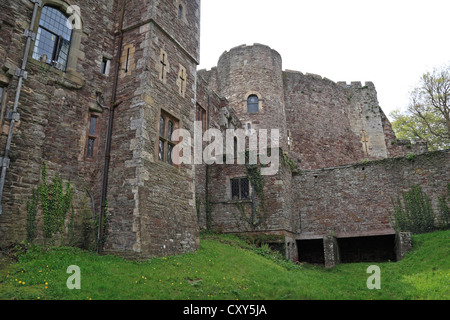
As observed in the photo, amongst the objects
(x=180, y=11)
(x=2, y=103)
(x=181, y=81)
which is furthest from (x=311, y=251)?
(x=2, y=103)

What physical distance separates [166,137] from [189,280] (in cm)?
492

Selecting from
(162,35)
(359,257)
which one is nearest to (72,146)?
(162,35)

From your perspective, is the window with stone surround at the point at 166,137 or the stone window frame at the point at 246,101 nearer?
the window with stone surround at the point at 166,137

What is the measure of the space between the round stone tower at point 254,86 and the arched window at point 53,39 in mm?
15217

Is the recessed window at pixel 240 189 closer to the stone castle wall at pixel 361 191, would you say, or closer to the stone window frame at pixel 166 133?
the stone castle wall at pixel 361 191

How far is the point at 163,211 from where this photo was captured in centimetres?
1029

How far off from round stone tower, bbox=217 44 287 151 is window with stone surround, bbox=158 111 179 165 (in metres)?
12.9

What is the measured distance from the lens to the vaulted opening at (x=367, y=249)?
16.9 m

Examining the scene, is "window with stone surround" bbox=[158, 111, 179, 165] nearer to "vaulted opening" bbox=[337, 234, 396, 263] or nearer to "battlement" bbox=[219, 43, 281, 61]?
"vaulted opening" bbox=[337, 234, 396, 263]

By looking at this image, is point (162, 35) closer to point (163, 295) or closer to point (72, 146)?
point (72, 146)

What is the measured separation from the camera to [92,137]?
10.7 metres
